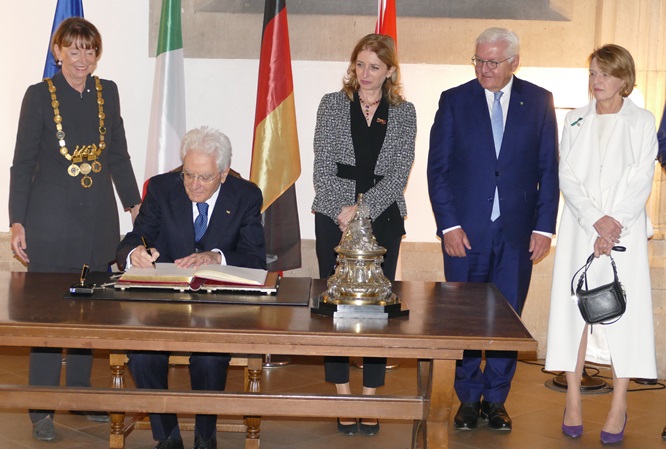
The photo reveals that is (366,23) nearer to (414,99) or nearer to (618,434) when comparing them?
(414,99)

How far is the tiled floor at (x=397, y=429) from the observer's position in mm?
4223

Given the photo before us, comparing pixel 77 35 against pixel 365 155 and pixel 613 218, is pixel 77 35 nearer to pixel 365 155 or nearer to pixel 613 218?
pixel 365 155

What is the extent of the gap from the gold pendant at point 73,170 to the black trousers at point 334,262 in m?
1.16

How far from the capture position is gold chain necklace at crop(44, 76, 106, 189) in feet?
14.4

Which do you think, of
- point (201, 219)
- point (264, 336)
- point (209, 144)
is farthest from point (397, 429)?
point (264, 336)

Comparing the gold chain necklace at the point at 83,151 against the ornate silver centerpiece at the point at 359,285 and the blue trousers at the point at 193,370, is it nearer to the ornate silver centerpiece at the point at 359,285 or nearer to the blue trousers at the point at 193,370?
the blue trousers at the point at 193,370

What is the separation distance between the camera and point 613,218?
4.21m

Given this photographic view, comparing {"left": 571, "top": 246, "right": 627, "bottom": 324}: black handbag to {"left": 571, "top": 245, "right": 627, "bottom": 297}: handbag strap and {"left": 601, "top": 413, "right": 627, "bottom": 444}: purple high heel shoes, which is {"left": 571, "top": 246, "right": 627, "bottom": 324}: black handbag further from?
{"left": 601, "top": 413, "right": 627, "bottom": 444}: purple high heel shoes

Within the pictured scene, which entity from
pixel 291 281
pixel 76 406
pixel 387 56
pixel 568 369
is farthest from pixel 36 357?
pixel 568 369

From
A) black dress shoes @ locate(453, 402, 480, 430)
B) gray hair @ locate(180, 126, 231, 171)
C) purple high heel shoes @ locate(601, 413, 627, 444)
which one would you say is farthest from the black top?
purple high heel shoes @ locate(601, 413, 627, 444)

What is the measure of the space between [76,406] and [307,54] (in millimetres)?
3336

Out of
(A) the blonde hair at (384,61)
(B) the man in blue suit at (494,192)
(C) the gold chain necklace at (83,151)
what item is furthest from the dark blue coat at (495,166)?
(C) the gold chain necklace at (83,151)

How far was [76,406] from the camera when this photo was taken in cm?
331

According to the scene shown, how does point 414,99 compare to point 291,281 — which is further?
point 414,99
